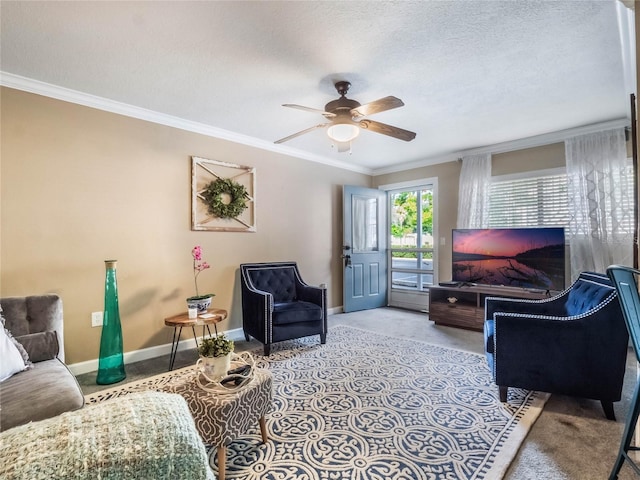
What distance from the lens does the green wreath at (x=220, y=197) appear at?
3.51 metres

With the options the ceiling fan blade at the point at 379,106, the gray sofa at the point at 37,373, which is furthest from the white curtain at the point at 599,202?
the gray sofa at the point at 37,373

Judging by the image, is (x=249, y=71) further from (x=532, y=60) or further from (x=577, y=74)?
(x=577, y=74)

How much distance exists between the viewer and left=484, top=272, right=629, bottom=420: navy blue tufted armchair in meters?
1.96

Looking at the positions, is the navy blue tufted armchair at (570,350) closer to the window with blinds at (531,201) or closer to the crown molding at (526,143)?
the window with blinds at (531,201)

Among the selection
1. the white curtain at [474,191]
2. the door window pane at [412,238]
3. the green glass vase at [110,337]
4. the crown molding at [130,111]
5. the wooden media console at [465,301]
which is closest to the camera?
the crown molding at [130,111]

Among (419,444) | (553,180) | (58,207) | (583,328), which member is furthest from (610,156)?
(58,207)

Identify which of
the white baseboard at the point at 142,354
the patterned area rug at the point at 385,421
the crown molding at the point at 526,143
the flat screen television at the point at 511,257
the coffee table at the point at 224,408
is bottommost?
the patterned area rug at the point at 385,421

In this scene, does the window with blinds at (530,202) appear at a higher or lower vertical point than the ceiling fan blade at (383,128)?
lower

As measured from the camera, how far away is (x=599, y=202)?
3.42 m

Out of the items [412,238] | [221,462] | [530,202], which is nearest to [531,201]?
[530,202]

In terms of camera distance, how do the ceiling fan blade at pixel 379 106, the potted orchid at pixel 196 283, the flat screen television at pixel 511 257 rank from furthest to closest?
1. the flat screen television at pixel 511 257
2. the potted orchid at pixel 196 283
3. the ceiling fan blade at pixel 379 106

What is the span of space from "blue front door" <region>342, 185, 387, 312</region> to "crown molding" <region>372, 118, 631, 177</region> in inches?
34.0

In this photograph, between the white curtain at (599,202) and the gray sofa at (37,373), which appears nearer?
the gray sofa at (37,373)

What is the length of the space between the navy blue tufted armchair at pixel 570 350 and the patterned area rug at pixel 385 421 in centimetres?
23
